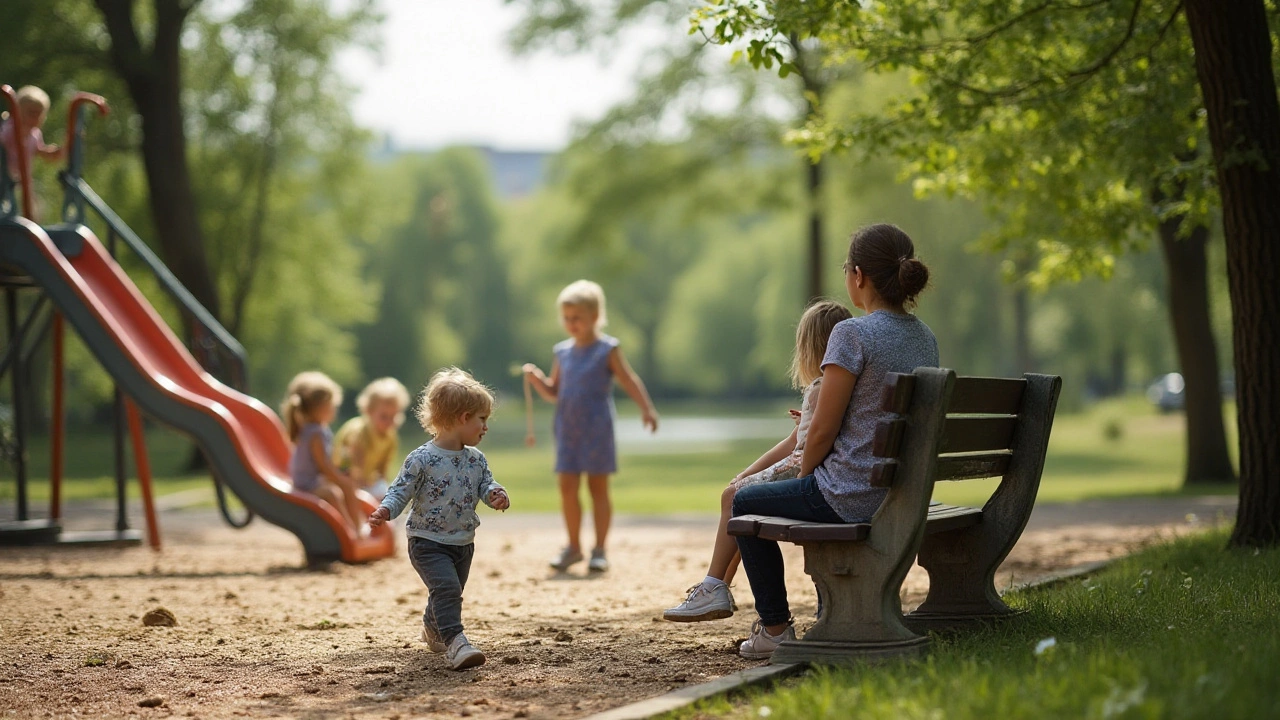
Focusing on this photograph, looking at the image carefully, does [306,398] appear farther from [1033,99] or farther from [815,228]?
[815,228]

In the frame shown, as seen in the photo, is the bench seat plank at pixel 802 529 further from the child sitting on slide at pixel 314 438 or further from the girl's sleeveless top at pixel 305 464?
the girl's sleeveless top at pixel 305 464

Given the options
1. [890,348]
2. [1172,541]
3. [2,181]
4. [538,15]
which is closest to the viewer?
[890,348]

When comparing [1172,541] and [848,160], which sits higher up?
[848,160]

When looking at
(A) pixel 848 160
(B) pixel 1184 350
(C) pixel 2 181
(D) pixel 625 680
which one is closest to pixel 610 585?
(D) pixel 625 680

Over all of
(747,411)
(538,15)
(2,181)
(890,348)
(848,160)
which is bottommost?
(747,411)

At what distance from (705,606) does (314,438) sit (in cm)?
498

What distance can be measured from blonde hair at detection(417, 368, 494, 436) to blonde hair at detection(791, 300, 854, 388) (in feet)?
4.51

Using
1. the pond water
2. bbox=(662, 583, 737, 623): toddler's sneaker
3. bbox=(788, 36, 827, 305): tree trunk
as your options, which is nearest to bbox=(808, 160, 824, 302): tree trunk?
bbox=(788, 36, 827, 305): tree trunk

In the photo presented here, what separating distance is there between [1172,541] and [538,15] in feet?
66.6

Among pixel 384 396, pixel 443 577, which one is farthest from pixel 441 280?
pixel 443 577

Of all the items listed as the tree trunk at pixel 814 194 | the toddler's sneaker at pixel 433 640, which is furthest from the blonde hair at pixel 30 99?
the tree trunk at pixel 814 194

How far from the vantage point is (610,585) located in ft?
27.3

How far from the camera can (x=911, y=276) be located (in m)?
5.14

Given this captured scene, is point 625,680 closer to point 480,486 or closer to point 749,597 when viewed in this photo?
point 480,486
